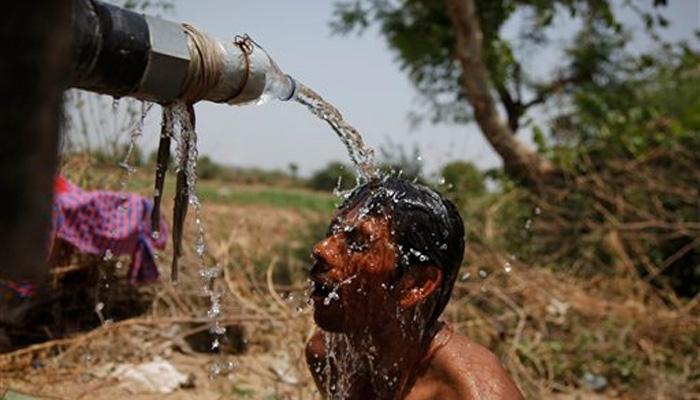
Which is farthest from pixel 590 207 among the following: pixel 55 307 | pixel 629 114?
pixel 55 307

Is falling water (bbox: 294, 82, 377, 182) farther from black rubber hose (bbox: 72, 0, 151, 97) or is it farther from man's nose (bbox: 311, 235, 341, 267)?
black rubber hose (bbox: 72, 0, 151, 97)

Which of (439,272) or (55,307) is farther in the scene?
(55,307)

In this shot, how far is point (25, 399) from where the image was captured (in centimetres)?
340

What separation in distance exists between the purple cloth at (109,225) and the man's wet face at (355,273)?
3.01 metres

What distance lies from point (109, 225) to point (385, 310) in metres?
3.42

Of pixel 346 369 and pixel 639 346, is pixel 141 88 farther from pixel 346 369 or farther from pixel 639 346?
pixel 639 346

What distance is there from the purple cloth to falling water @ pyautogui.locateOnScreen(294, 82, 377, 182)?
107 inches

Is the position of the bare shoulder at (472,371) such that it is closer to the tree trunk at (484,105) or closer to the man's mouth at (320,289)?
the man's mouth at (320,289)

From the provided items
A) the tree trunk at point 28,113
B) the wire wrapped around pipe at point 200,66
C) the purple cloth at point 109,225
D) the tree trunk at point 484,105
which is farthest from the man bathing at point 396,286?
the tree trunk at point 484,105

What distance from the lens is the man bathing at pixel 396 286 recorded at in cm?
218

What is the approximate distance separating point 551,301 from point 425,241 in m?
5.05

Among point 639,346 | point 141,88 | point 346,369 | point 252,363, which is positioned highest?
point 141,88

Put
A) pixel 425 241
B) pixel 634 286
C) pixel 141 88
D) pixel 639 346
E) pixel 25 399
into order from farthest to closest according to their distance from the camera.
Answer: pixel 634 286 < pixel 639 346 < pixel 25 399 < pixel 425 241 < pixel 141 88

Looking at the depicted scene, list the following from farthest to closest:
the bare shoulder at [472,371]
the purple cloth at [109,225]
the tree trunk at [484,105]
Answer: the tree trunk at [484,105] < the purple cloth at [109,225] < the bare shoulder at [472,371]
